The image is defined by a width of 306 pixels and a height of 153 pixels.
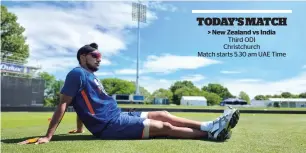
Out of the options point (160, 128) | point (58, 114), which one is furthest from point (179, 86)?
point (58, 114)

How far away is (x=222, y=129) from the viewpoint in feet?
13.5

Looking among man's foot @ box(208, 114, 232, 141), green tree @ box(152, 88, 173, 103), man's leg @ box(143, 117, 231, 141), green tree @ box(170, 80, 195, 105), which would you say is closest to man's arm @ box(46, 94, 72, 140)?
man's leg @ box(143, 117, 231, 141)

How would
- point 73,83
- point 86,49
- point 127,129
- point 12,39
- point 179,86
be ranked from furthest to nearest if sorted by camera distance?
point 179,86
point 12,39
point 86,49
point 127,129
point 73,83

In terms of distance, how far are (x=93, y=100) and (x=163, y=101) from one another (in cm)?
6786

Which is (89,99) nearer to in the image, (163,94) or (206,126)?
(206,126)

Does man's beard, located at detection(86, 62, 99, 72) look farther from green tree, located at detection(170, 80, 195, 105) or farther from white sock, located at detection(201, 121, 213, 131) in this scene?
green tree, located at detection(170, 80, 195, 105)

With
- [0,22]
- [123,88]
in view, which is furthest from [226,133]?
[123,88]

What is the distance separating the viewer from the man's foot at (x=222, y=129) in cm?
409

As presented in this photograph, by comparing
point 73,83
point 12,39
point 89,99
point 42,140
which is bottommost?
point 42,140

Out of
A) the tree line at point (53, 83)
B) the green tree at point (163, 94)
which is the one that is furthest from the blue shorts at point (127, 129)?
the green tree at point (163, 94)

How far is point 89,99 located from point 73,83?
0.93 ft

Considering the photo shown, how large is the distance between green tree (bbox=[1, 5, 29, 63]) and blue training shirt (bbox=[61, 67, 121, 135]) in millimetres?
36541

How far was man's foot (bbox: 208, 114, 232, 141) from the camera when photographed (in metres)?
4.09

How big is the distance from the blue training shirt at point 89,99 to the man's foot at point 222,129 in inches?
49.4
